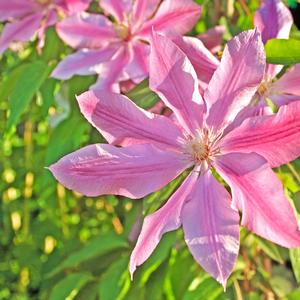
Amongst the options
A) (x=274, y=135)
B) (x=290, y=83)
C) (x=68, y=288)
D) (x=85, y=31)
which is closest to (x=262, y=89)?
(x=290, y=83)

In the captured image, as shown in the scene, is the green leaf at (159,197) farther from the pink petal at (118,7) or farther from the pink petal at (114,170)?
the pink petal at (118,7)

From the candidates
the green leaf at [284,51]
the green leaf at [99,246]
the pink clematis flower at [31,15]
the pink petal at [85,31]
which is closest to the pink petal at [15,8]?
the pink clematis flower at [31,15]

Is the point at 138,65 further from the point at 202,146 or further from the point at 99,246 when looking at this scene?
the point at 99,246

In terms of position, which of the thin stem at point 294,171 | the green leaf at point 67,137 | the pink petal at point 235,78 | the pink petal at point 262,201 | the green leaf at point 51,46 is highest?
the pink petal at point 235,78

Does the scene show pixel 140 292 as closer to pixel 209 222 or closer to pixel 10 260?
pixel 209 222

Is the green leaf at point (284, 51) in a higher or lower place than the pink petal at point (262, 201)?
higher

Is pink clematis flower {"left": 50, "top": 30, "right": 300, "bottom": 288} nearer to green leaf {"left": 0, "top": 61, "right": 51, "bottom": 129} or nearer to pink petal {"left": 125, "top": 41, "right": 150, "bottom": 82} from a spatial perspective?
pink petal {"left": 125, "top": 41, "right": 150, "bottom": 82}

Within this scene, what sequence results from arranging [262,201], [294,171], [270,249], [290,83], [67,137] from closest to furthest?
[262,201] < [290,83] < [294,171] < [270,249] < [67,137]
